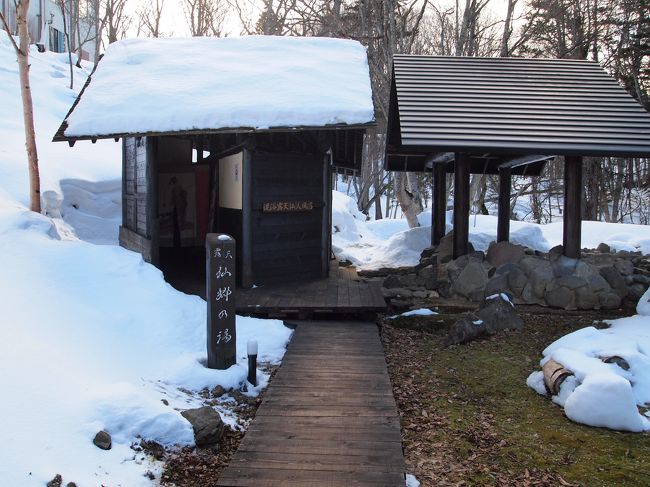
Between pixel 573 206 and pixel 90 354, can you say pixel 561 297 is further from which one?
pixel 90 354

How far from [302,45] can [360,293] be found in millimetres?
5786

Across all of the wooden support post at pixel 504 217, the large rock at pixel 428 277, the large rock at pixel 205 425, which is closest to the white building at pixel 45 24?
the wooden support post at pixel 504 217

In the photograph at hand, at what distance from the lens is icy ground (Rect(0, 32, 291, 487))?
3.58 metres

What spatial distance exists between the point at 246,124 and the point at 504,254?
5.32m

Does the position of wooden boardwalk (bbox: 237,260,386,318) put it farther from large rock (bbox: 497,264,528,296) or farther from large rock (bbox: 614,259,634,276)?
large rock (bbox: 614,259,634,276)

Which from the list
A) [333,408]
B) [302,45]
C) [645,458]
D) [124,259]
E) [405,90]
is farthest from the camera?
[302,45]

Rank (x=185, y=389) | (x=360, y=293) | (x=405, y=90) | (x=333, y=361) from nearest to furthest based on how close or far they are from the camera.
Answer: (x=185, y=389) < (x=333, y=361) < (x=360, y=293) < (x=405, y=90)

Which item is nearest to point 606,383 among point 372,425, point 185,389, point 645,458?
point 645,458

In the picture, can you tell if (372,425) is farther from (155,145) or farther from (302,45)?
(302,45)

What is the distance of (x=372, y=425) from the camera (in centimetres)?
453

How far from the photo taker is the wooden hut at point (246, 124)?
8500mm

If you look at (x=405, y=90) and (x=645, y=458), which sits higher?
(x=405, y=90)

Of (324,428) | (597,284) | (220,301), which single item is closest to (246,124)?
(220,301)

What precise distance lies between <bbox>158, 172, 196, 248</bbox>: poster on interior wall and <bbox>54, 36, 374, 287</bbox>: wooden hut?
81.1 inches
